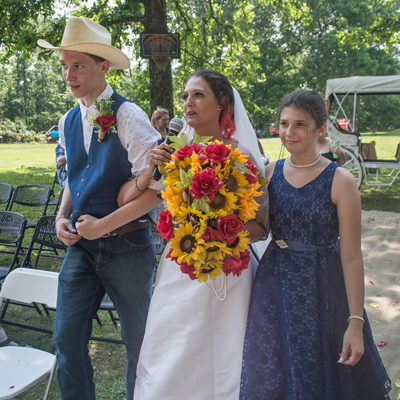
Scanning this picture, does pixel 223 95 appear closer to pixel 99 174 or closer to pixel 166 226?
pixel 99 174

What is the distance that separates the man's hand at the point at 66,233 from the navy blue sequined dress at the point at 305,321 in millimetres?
1037

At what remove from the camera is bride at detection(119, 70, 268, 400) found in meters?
1.95

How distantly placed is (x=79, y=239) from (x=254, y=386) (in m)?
1.21

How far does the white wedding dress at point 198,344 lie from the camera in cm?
195

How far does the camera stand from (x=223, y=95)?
2.34 meters

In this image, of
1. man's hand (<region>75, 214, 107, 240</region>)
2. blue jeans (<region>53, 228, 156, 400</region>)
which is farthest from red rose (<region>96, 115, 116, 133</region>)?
blue jeans (<region>53, 228, 156, 400</region>)

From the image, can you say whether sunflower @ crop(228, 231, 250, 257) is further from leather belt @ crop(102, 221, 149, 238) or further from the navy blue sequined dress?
leather belt @ crop(102, 221, 149, 238)

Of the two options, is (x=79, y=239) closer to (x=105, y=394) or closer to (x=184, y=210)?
(x=184, y=210)

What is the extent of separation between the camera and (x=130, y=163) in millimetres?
2168

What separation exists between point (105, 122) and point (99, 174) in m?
0.29

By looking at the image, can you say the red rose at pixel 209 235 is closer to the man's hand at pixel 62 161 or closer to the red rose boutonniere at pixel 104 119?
the red rose boutonniere at pixel 104 119

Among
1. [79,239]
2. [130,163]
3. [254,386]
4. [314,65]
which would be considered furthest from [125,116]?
[314,65]

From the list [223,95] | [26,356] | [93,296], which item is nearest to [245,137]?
[223,95]

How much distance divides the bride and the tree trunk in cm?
587
